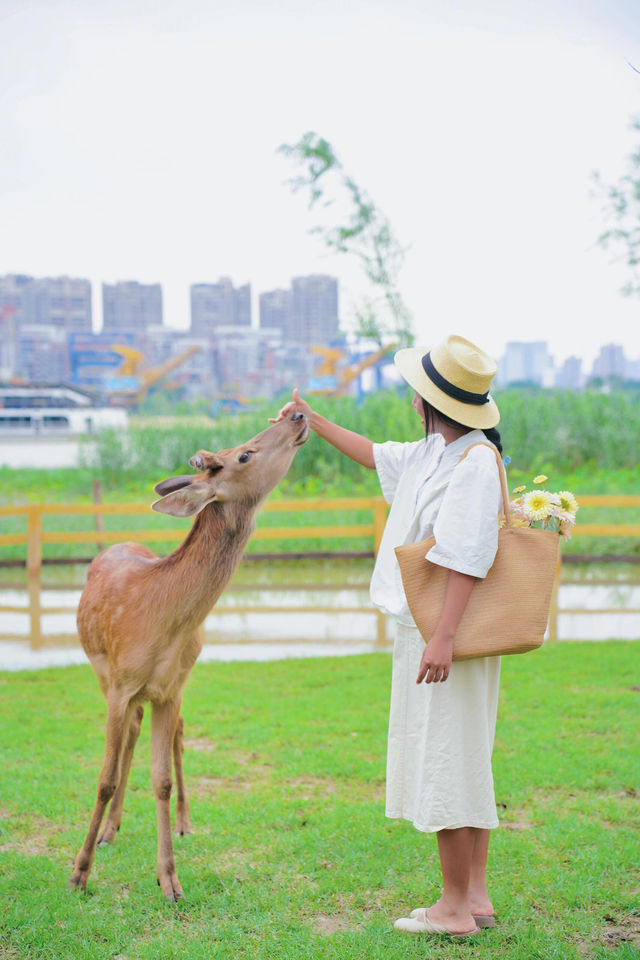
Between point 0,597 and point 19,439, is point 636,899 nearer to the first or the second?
point 0,597

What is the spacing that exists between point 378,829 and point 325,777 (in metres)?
0.68

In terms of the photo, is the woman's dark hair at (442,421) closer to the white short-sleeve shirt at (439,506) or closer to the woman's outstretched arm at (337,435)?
the white short-sleeve shirt at (439,506)

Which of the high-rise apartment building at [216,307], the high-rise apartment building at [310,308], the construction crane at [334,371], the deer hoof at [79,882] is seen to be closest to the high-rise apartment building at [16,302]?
the high-rise apartment building at [216,307]

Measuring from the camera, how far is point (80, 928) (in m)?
2.93

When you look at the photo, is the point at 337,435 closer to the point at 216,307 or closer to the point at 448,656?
the point at 448,656

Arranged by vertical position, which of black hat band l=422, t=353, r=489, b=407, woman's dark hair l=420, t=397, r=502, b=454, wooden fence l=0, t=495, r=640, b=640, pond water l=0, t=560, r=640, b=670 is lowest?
pond water l=0, t=560, r=640, b=670

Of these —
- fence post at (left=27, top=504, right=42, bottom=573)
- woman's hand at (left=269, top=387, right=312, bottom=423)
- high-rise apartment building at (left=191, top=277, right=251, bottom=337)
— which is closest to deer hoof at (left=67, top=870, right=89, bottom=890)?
woman's hand at (left=269, top=387, right=312, bottom=423)

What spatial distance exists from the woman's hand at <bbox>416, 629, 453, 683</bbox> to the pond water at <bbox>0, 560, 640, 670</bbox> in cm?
453

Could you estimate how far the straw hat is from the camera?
2.68 meters

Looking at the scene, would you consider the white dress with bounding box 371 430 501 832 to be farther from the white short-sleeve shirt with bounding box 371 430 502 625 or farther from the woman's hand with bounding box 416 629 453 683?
the woman's hand with bounding box 416 629 453 683

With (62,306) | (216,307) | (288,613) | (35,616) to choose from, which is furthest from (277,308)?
(35,616)

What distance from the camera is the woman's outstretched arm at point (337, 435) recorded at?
124 inches

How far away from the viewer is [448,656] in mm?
2547

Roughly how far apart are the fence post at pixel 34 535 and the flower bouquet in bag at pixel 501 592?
581 centimetres
